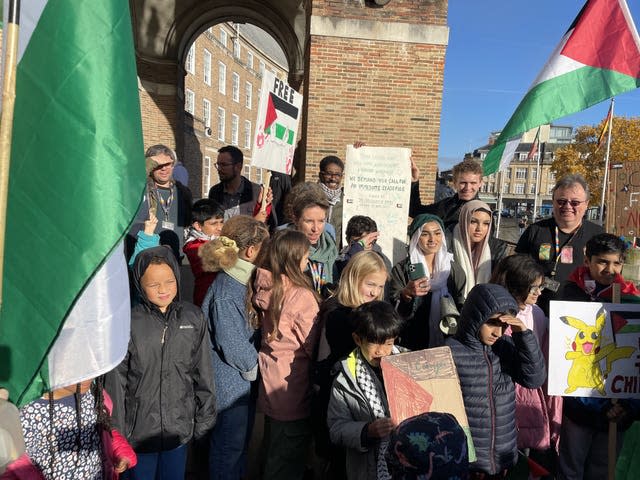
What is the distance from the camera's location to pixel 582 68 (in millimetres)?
3516

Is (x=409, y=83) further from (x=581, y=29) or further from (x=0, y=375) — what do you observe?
(x=0, y=375)

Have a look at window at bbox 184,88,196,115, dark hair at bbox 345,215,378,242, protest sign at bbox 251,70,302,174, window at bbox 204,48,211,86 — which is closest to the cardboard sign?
dark hair at bbox 345,215,378,242

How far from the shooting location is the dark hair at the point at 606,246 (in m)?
2.81

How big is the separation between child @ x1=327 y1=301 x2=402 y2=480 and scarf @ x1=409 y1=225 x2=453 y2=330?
834mm

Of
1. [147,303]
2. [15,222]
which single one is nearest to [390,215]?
[147,303]

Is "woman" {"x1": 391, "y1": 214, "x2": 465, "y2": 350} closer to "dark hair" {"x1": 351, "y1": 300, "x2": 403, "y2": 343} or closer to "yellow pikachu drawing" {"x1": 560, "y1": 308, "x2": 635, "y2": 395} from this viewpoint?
"dark hair" {"x1": 351, "y1": 300, "x2": 403, "y2": 343}

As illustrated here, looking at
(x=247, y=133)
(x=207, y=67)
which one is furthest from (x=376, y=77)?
(x=247, y=133)

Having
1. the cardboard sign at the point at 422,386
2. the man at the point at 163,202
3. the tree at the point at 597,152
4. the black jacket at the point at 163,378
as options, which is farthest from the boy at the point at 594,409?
the tree at the point at 597,152

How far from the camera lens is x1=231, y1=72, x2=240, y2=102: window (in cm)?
3478

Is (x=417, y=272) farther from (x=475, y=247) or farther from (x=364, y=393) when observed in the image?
(x=364, y=393)

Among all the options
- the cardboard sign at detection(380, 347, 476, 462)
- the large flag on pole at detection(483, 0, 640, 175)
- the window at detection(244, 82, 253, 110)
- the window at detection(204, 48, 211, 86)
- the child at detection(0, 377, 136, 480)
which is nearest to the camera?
the child at detection(0, 377, 136, 480)

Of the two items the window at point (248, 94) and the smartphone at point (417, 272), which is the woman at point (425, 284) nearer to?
the smartphone at point (417, 272)

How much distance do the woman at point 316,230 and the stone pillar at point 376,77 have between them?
4.78 m

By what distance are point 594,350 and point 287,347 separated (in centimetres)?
167
